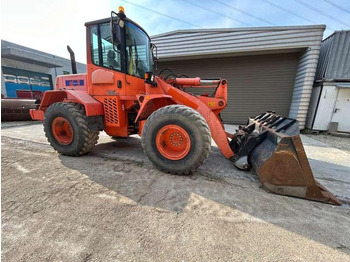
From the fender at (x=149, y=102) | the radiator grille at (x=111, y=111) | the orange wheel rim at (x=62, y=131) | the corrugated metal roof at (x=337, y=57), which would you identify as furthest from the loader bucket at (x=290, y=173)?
the corrugated metal roof at (x=337, y=57)

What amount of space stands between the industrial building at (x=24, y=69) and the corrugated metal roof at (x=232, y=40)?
12449mm

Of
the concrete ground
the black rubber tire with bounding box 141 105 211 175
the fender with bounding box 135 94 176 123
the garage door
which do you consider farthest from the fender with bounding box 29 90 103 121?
the garage door

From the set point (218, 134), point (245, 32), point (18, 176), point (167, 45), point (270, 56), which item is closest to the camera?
point (18, 176)

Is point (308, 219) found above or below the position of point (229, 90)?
below

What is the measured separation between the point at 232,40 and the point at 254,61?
1554 mm

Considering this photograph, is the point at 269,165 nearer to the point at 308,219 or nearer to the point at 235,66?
the point at 308,219

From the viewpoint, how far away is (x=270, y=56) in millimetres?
7324

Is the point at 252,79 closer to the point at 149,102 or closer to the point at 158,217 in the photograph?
the point at 149,102

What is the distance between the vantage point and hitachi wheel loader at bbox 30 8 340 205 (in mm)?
2053

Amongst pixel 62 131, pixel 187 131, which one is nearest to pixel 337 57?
pixel 187 131

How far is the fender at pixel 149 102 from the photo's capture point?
2805mm

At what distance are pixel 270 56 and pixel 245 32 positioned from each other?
1.67 meters

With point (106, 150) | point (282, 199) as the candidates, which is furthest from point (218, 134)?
point (106, 150)

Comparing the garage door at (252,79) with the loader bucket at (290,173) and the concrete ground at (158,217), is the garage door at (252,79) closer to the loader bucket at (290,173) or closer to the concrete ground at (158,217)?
the concrete ground at (158,217)
